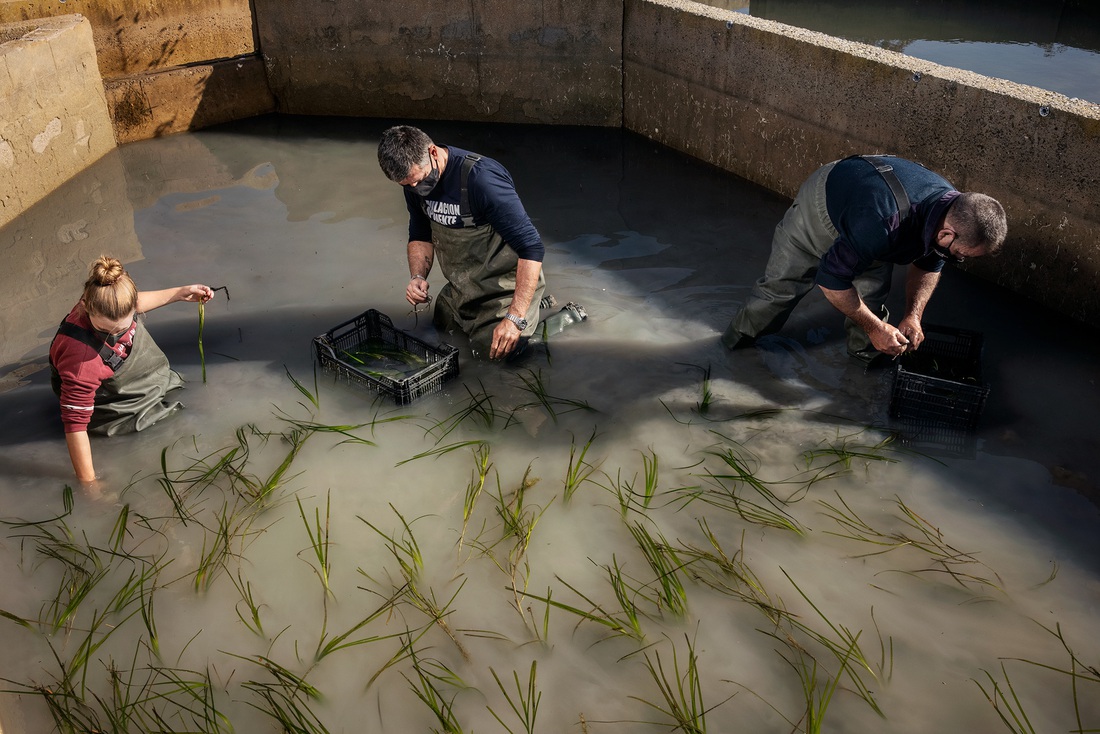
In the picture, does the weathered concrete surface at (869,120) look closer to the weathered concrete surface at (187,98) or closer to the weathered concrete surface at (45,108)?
the weathered concrete surface at (187,98)

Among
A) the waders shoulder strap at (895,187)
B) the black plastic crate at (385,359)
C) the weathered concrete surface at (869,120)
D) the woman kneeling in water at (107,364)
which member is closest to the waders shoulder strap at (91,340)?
the woman kneeling in water at (107,364)

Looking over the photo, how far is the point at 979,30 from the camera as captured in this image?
9.73 meters

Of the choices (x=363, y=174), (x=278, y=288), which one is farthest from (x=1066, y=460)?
(x=363, y=174)

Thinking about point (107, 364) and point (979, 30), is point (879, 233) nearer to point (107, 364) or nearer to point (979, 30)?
point (107, 364)

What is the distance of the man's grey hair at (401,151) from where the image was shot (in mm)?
3592

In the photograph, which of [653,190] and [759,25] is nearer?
[759,25]

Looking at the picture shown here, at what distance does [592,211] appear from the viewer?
6.06 meters

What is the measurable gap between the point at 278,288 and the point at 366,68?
9.91ft

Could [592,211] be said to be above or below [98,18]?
below

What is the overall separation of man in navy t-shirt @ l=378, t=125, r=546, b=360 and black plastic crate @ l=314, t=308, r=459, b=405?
247mm

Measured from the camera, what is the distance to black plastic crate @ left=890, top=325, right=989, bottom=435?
12.4ft

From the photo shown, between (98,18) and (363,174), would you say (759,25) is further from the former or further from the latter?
(98,18)

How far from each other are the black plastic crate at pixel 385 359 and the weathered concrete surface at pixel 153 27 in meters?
4.42

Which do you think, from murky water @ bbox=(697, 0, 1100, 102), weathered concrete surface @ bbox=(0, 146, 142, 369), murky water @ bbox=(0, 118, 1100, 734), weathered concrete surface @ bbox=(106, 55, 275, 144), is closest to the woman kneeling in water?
murky water @ bbox=(0, 118, 1100, 734)
